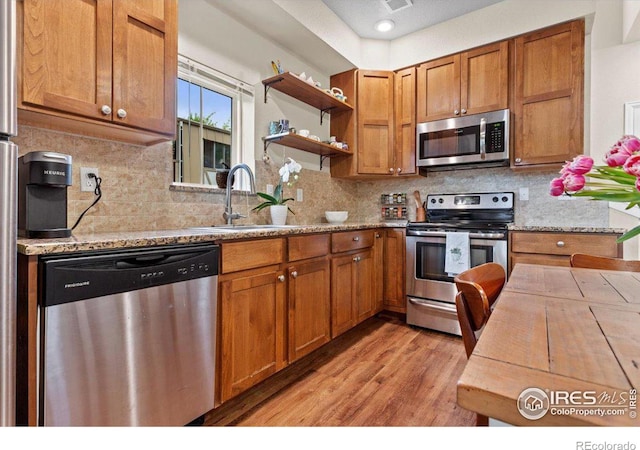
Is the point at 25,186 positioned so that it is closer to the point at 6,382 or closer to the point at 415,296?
the point at 6,382

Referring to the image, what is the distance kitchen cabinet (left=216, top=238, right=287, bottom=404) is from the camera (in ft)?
5.16

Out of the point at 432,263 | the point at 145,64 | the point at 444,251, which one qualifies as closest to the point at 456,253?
the point at 444,251

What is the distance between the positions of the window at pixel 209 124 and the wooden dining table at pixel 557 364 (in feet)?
6.55

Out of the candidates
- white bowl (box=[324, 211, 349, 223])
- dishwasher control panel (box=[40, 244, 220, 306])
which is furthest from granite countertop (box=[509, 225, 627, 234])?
dishwasher control panel (box=[40, 244, 220, 306])

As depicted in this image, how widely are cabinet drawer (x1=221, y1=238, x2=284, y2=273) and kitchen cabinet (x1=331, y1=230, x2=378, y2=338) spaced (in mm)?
583

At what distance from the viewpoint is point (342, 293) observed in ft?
8.02

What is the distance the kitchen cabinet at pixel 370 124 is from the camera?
3.24 m

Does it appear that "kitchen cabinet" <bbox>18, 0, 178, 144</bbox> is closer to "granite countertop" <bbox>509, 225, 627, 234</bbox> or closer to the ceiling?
the ceiling

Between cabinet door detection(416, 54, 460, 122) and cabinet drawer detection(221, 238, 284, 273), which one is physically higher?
cabinet door detection(416, 54, 460, 122)

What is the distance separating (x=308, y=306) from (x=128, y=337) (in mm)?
1091

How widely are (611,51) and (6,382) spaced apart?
4001mm

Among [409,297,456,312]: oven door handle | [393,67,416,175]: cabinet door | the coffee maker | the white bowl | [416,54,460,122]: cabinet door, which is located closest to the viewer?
the coffee maker

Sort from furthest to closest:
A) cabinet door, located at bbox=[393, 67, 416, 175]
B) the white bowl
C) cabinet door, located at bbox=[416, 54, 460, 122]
A: cabinet door, located at bbox=[393, 67, 416, 175] → the white bowl → cabinet door, located at bbox=[416, 54, 460, 122]

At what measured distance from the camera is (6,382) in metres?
0.95
